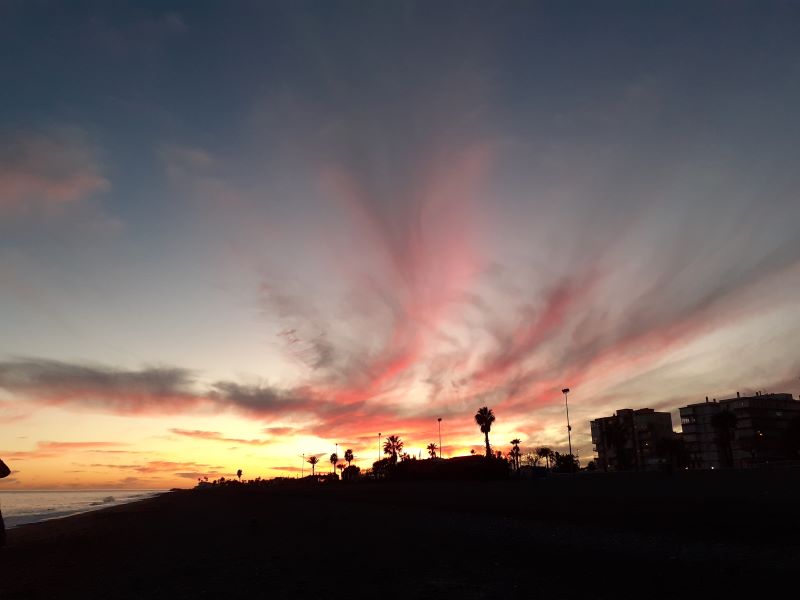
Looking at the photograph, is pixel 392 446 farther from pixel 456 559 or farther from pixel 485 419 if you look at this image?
pixel 456 559

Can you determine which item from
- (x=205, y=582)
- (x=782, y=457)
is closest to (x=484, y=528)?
(x=205, y=582)

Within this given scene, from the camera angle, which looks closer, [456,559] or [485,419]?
[456,559]

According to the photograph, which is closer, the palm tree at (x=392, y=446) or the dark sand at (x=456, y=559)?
the dark sand at (x=456, y=559)

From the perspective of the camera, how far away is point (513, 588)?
10734 millimetres

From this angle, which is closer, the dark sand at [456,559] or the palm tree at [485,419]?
the dark sand at [456,559]

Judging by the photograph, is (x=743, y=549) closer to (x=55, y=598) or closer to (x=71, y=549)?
(x=55, y=598)

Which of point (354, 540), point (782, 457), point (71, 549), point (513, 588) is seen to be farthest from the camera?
point (782, 457)

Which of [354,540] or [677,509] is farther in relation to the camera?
[677,509]

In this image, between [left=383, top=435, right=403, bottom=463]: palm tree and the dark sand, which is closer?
the dark sand

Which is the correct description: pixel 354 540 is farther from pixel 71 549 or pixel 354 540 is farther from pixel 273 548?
pixel 71 549

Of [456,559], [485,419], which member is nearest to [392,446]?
[485,419]

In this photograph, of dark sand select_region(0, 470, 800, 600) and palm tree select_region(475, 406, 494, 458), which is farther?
palm tree select_region(475, 406, 494, 458)

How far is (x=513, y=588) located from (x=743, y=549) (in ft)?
25.1

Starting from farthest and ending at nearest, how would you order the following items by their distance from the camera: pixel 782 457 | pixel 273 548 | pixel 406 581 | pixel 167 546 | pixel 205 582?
pixel 782 457 < pixel 167 546 < pixel 273 548 < pixel 205 582 < pixel 406 581
